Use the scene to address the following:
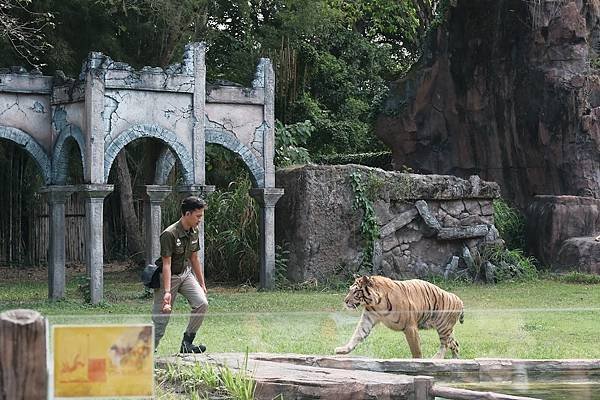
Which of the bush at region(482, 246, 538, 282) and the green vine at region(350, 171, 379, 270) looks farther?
the bush at region(482, 246, 538, 282)

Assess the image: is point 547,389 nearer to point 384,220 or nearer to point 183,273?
point 183,273

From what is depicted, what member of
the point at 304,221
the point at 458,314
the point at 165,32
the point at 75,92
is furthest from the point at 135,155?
the point at 458,314

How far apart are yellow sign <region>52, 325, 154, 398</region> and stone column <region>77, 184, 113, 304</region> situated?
1231cm

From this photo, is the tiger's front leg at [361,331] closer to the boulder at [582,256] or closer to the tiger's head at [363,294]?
the tiger's head at [363,294]

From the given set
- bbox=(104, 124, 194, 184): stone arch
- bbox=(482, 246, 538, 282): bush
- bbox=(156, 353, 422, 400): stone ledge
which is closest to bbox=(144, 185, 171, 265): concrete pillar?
bbox=(104, 124, 194, 184): stone arch

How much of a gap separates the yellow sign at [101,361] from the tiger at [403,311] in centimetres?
536

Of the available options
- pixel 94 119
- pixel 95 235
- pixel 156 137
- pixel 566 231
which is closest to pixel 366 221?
pixel 156 137

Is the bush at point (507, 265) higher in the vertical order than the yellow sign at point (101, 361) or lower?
lower

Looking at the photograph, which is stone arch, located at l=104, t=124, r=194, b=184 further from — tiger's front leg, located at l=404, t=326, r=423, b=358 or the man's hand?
tiger's front leg, located at l=404, t=326, r=423, b=358

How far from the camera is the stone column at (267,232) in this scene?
19.6m

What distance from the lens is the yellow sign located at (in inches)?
191

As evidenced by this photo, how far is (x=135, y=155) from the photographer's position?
28844mm

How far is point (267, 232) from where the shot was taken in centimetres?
1972

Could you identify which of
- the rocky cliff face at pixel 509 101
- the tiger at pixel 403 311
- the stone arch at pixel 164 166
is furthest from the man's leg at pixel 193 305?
the rocky cliff face at pixel 509 101
